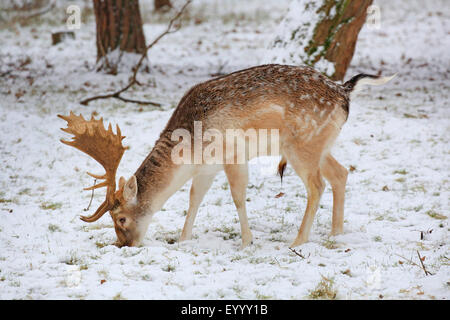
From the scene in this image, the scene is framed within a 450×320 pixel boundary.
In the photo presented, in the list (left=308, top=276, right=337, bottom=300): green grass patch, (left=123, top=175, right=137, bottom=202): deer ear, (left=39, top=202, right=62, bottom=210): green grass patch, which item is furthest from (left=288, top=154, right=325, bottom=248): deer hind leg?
(left=39, top=202, right=62, bottom=210): green grass patch

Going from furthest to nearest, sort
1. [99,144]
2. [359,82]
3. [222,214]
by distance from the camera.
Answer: [222,214]
[359,82]
[99,144]

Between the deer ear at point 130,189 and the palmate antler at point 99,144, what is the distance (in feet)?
0.42

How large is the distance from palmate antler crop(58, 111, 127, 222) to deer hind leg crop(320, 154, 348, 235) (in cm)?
223

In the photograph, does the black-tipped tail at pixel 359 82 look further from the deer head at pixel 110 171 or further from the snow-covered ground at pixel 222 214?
the deer head at pixel 110 171

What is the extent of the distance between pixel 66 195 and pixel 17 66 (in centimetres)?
771

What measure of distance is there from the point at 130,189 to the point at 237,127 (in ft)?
4.07

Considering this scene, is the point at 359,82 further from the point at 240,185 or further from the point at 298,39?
the point at 298,39

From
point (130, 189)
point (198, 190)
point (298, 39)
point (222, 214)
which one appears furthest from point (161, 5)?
point (130, 189)

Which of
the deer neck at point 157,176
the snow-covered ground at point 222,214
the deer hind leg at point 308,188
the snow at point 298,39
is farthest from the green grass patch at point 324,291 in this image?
the snow at point 298,39

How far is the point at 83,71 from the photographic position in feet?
40.0

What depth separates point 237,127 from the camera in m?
4.96

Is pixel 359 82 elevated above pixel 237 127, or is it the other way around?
pixel 359 82

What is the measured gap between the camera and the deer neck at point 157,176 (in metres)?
5.00
